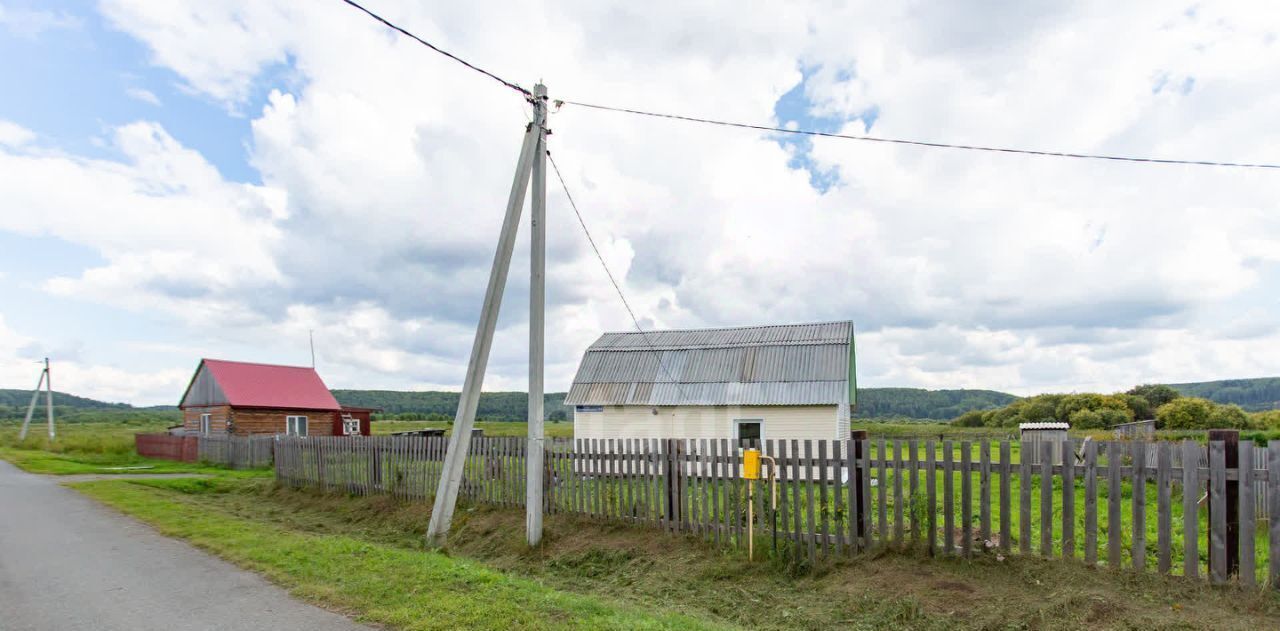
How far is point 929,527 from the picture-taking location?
24.5 feet

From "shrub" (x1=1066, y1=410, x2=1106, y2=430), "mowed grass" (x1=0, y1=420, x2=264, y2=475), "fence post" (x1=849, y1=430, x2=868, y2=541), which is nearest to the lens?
"fence post" (x1=849, y1=430, x2=868, y2=541)

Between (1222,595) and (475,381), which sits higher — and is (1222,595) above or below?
below

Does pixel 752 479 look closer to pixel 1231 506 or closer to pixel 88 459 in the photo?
pixel 1231 506

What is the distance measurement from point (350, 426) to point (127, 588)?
35.5 m

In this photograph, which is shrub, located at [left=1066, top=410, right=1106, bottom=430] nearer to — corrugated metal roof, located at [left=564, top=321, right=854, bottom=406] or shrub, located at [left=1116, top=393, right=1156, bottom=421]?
shrub, located at [left=1116, top=393, right=1156, bottom=421]

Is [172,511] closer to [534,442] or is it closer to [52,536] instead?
[52,536]

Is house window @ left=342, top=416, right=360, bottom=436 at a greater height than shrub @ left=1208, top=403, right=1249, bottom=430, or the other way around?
house window @ left=342, top=416, right=360, bottom=436

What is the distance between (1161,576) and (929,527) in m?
1.92

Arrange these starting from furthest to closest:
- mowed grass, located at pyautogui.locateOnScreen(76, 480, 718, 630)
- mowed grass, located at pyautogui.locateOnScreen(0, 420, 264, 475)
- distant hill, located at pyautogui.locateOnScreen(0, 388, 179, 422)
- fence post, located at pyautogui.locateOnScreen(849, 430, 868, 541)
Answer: distant hill, located at pyautogui.locateOnScreen(0, 388, 179, 422) < mowed grass, located at pyautogui.locateOnScreen(0, 420, 264, 475) < fence post, located at pyautogui.locateOnScreen(849, 430, 868, 541) < mowed grass, located at pyautogui.locateOnScreen(76, 480, 718, 630)

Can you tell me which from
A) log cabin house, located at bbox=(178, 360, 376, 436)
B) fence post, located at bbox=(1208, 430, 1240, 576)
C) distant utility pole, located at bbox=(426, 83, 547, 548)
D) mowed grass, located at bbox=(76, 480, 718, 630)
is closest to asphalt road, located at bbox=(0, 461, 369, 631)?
mowed grass, located at bbox=(76, 480, 718, 630)

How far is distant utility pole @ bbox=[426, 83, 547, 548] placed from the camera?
404 inches

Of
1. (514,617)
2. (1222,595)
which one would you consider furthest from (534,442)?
(1222,595)

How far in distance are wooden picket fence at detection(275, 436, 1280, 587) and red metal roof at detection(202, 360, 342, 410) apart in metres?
27.4

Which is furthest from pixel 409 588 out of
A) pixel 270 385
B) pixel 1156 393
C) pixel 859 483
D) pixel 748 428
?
pixel 1156 393
